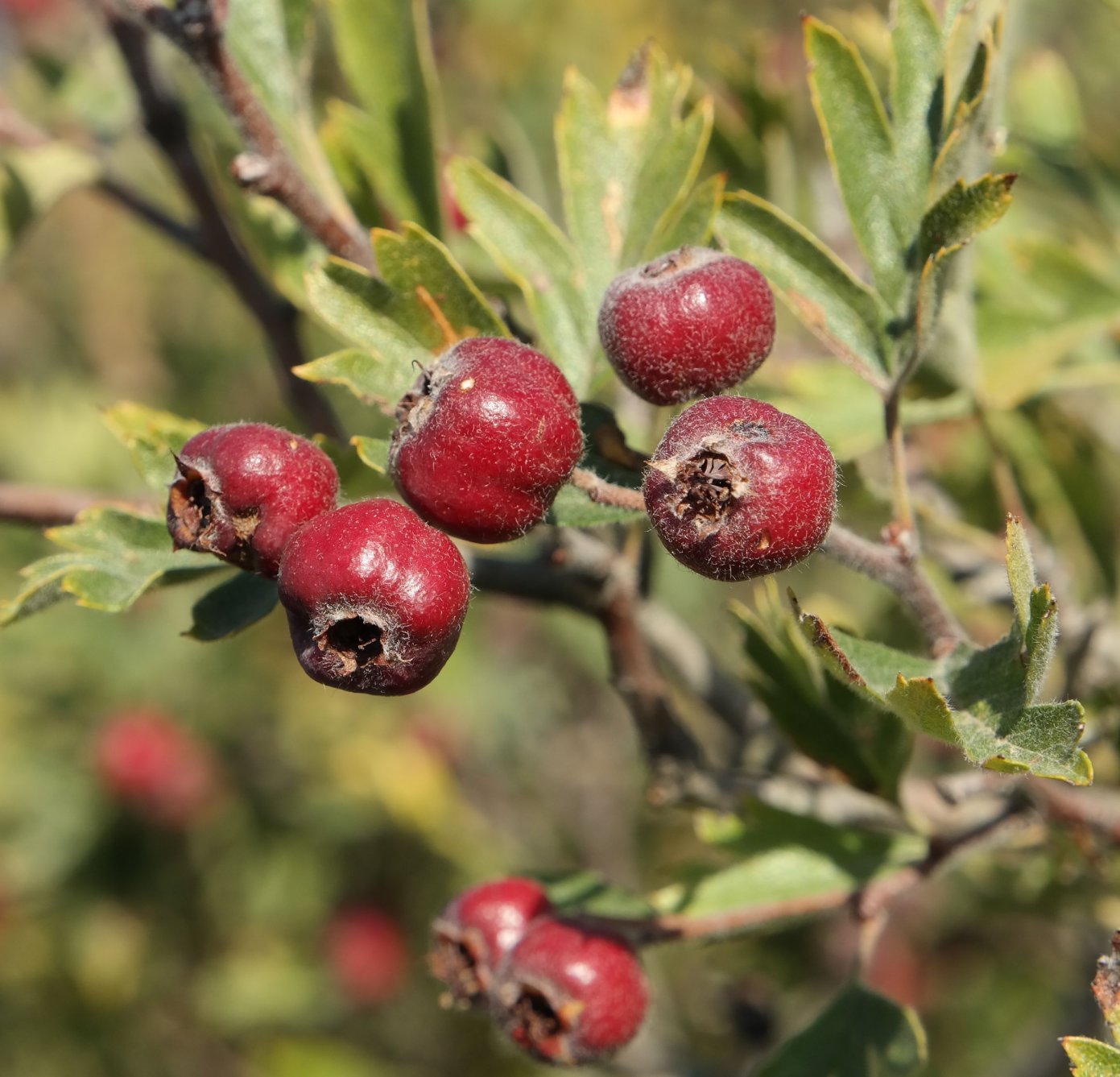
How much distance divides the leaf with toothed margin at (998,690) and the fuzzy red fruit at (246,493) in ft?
1.47

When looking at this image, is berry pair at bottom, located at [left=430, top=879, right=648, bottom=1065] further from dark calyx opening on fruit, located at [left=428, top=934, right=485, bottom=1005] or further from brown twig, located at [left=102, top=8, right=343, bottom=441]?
brown twig, located at [left=102, top=8, right=343, bottom=441]

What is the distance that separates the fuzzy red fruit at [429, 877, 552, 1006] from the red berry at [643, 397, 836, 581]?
2.10ft

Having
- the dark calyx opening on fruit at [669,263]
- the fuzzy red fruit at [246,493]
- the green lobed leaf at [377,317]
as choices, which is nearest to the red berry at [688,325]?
the dark calyx opening on fruit at [669,263]

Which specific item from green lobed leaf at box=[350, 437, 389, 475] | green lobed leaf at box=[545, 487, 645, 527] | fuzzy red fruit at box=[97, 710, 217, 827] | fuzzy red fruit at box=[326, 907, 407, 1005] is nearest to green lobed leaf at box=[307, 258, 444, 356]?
green lobed leaf at box=[350, 437, 389, 475]

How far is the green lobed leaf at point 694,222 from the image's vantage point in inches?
48.3

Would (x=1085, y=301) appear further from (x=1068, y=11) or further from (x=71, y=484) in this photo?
(x=1068, y=11)

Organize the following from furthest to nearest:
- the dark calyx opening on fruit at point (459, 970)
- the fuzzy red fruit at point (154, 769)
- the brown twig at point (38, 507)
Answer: the fuzzy red fruit at point (154, 769) → the brown twig at point (38, 507) → the dark calyx opening on fruit at point (459, 970)

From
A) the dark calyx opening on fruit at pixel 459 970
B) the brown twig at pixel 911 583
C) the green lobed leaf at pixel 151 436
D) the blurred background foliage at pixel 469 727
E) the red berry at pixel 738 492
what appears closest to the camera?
the red berry at pixel 738 492

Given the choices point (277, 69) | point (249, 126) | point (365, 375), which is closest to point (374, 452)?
point (365, 375)

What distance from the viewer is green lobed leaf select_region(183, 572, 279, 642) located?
1192 millimetres

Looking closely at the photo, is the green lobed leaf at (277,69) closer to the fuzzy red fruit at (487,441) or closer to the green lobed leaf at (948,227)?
the fuzzy red fruit at (487,441)

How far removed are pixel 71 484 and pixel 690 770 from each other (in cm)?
248

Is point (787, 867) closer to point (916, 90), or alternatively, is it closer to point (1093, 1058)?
point (1093, 1058)

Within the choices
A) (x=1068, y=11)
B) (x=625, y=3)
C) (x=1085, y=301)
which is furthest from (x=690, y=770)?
(x=1068, y=11)
